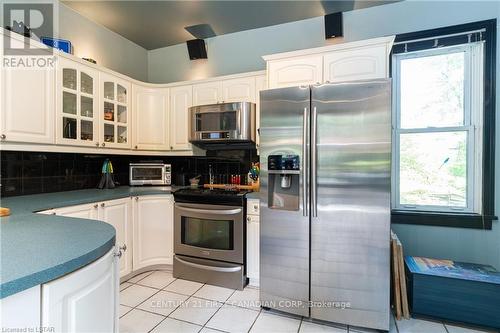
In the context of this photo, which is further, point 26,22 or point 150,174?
point 150,174

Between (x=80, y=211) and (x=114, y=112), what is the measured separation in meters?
1.19

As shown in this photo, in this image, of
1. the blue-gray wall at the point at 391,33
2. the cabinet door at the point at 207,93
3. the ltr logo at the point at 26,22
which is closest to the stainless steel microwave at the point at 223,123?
the cabinet door at the point at 207,93

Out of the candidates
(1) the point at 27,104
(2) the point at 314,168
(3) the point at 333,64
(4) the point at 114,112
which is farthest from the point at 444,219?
(1) the point at 27,104

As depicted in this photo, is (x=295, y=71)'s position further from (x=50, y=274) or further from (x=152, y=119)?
(x=50, y=274)

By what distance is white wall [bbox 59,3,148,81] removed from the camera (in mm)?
2623

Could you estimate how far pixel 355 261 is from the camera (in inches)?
71.4

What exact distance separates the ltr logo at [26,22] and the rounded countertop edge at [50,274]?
1.88 meters

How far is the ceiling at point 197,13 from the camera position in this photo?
254 cm

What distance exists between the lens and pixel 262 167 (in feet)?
6.87

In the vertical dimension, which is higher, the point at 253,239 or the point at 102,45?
the point at 102,45

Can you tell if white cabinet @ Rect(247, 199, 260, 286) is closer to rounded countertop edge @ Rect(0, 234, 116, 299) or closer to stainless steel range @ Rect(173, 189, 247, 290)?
stainless steel range @ Rect(173, 189, 247, 290)

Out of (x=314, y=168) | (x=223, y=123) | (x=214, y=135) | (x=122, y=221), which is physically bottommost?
(x=122, y=221)

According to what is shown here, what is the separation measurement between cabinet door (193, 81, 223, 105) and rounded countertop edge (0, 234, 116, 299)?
7.40ft

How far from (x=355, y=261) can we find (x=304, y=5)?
2402mm
